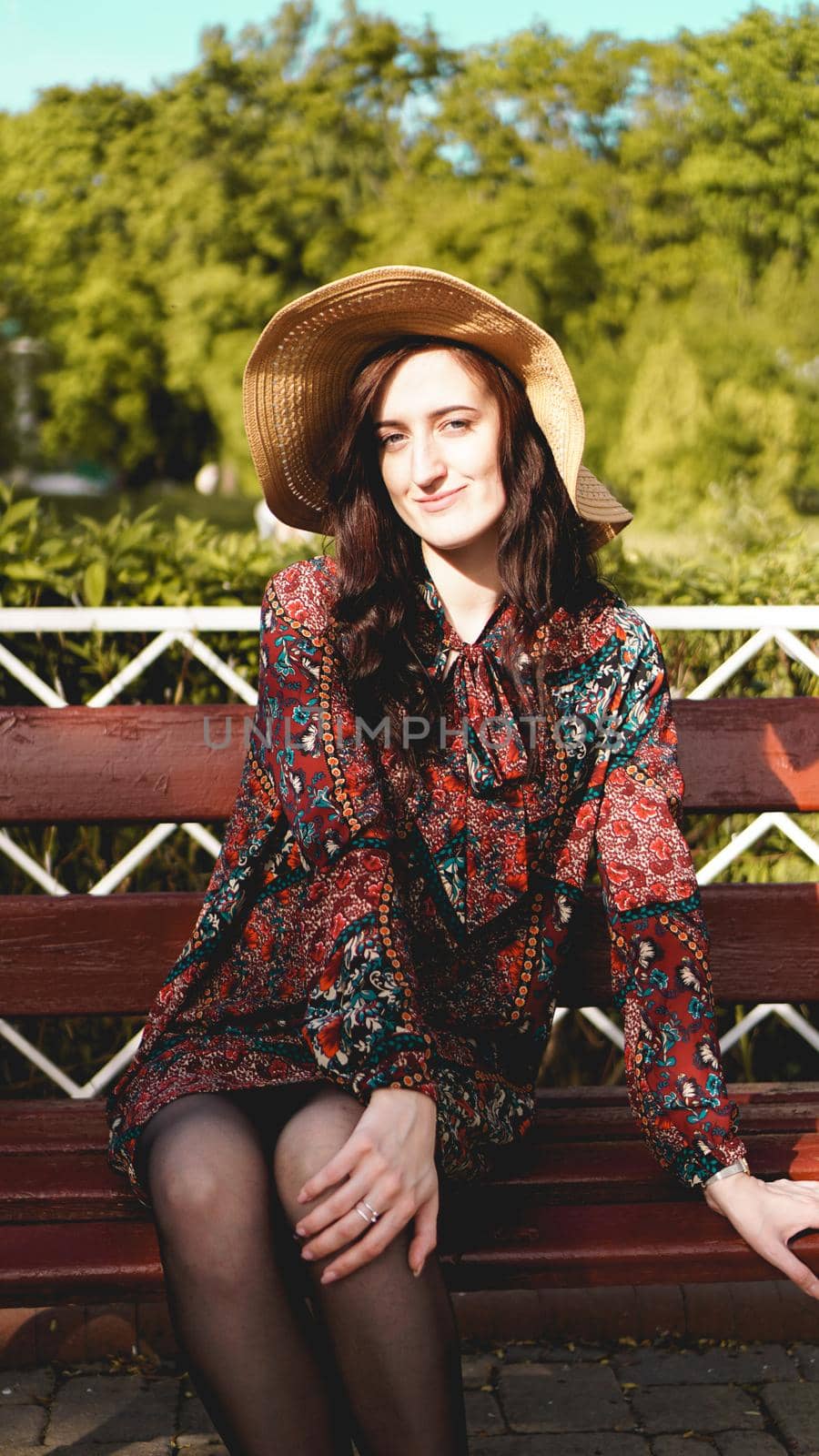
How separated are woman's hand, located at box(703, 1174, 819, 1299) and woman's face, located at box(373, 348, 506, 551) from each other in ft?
3.36

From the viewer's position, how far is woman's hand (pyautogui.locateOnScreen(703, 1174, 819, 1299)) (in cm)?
190

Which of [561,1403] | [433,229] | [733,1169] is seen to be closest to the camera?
[733,1169]

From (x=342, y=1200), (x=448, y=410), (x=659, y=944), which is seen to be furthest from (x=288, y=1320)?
(x=448, y=410)

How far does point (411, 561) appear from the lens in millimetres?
2477

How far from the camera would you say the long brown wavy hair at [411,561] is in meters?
2.31

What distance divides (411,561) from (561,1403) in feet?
5.18

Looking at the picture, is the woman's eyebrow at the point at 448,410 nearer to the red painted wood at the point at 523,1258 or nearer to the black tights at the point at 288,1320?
the black tights at the point at 288,1320

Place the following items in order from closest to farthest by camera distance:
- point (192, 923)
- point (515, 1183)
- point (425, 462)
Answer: point (515, 1183), point (425, 462), point (192, 923)

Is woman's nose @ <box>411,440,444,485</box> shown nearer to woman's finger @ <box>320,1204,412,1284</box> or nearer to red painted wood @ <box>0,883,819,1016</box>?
red painted wood @ <box>0,883,819,1016</box>

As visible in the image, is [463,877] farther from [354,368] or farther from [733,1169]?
[354,368]

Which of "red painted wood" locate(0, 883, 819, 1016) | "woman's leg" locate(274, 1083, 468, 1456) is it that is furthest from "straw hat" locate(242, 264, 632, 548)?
"woman's leg" locate(274, 1083, 468, 1456)

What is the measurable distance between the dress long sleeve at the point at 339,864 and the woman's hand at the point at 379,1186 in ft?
0.15

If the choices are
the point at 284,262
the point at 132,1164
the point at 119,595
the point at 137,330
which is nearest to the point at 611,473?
the point at 284,262

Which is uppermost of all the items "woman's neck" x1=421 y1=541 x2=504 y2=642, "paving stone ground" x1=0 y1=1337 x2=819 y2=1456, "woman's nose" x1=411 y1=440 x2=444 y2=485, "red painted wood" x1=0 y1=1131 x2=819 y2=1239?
"woman's nose" x1=411 y1=440 x2=444 y2=485
